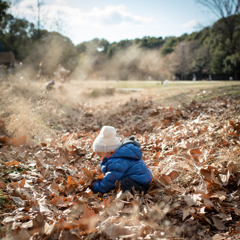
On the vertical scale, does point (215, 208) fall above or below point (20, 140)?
below

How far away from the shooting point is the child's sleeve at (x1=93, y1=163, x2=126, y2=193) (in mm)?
2363

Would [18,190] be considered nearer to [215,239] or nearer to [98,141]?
[98,141]

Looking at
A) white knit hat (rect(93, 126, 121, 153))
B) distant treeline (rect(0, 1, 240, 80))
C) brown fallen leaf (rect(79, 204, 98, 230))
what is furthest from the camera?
distant treeline (rect(0, 1, 240, 80))

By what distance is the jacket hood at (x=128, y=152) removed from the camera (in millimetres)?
2418

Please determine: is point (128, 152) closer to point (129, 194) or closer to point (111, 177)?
point (111, 177)

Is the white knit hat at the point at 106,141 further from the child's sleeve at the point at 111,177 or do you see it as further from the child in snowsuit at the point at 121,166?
the child's sleeve at the point at 111,177

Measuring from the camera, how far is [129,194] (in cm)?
227

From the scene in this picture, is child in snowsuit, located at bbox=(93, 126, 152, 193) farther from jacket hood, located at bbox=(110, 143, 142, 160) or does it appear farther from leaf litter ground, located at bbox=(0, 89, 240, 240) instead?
leaf litter ground, located at bbox=(0, 89, 240, 240)

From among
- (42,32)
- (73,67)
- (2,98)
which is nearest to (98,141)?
(2,98)

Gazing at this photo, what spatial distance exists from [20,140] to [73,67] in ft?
67.8

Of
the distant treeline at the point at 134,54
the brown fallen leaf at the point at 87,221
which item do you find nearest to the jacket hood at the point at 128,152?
the brown fallen leaf at the point at 87,221

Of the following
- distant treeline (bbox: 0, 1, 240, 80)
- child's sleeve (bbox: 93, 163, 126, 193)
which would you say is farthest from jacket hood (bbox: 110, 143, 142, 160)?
distant treeline (bbox: 0, 1, 240, 80)

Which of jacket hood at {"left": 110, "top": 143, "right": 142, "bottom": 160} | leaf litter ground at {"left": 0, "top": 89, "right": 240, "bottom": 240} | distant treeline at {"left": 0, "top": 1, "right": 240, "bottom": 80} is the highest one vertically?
distant treeline at {"left": 0, "top": 1, "right": 240, "bottom": 80}

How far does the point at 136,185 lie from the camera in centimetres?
245
